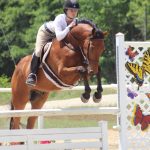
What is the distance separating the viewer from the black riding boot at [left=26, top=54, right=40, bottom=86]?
805cm

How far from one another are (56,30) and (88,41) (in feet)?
1.96

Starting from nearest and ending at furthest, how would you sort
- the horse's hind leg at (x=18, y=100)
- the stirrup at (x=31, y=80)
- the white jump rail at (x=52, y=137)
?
the white jump rail at (x=52, y=137) < the stirrup at (x=31, y=80) < the horse's hind leg at (x=18, y=100)

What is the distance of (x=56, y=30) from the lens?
25.3 feet

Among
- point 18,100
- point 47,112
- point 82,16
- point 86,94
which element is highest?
point 82,16

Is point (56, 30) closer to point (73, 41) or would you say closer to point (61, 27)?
point (61, 27)

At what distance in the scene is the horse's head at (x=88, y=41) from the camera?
23.4 feet

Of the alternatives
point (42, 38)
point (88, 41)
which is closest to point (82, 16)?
point (42, 38)

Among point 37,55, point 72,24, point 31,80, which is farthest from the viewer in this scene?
point 37,55

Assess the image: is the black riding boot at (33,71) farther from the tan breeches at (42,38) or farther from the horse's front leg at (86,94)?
the horse's front leg at (86,94)

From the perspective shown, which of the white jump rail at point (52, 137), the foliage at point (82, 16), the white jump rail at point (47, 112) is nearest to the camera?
the white jump rail at point (52, 137)

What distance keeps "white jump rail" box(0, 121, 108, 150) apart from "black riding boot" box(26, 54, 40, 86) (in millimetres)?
1380

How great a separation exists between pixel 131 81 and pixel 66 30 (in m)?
1.11

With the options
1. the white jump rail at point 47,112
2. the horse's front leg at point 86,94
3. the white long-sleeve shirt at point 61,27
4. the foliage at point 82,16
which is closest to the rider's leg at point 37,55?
the white long-sleeve shirt at point 61,27

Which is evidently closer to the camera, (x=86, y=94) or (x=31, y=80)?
(x=86, y=94)
